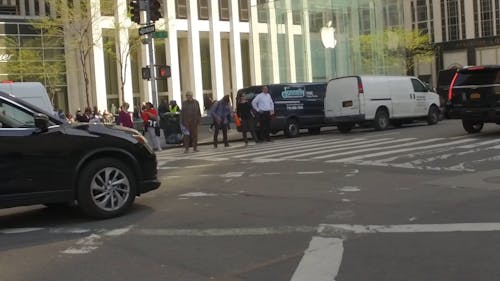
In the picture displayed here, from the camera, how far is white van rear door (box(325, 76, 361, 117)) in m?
22.4

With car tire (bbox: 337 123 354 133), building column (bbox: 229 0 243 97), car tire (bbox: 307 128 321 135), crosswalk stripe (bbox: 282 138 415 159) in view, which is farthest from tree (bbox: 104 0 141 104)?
crosswalk stripe (bbox: 282 138 415 159)

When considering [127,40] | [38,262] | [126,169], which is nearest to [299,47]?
[127,40]

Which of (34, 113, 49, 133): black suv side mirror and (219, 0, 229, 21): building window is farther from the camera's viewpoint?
(219, 0, 229, 21): building window

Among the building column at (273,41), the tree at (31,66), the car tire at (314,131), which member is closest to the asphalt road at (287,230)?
the car tire at (314,131)

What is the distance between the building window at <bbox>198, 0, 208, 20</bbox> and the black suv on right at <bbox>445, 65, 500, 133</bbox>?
124 feet

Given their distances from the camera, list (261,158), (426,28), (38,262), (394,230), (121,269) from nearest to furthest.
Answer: (121,269) → (38,262) → (394,230) → (261,158) → (426,28)

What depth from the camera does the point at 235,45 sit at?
55.1m

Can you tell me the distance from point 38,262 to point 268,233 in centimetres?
234

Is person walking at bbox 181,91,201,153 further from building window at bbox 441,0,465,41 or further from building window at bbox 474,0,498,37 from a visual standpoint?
building window at bbox 441,0,465,41

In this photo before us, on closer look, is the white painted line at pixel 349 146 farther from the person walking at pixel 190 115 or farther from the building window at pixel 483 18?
the building window at pixel 483 18

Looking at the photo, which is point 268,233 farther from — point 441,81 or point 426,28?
point 426,28

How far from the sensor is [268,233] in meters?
6.84

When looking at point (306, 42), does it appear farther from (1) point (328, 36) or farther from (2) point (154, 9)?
(2) point (154, 9)

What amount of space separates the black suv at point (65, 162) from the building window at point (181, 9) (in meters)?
44.4
